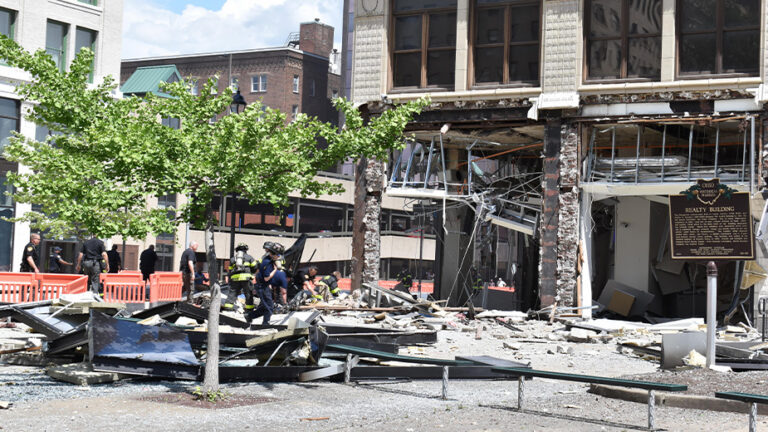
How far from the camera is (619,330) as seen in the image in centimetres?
2192

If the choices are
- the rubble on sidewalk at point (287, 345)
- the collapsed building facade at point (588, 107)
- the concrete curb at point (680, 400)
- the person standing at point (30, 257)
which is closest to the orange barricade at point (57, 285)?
the person standing at point (30, 257)

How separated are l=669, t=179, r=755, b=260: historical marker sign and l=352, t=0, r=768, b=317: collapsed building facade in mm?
8944

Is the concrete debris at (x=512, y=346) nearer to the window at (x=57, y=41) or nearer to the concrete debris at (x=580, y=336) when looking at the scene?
the concrete debris at (x=580, y=336)

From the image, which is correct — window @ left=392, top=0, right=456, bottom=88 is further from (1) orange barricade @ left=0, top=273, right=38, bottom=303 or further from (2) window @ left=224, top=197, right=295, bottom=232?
(2) window @ left=224, top=197, right=295, bottom=232

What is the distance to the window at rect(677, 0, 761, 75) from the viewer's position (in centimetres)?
2412

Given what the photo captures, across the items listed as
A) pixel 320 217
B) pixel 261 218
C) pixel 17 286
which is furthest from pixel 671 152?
pixel 320 217

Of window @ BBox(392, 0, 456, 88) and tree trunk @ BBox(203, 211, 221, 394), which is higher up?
window @ BBox(392, 0, 456, 88)

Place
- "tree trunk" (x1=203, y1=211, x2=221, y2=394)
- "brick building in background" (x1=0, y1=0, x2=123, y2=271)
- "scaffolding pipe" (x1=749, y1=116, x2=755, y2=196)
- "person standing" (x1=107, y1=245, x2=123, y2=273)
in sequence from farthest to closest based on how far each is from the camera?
"brick building in background" (x1=0, y1=0, x2=123, y2=271) → "person standing" (x1=107, y1=245, x2=123, y2=273) → "scaffolding pipe" (x1=749, y1=116, x2=755, y2=196) → "tree trunk" (x1=203, y1=211, x2=221, y2=394)

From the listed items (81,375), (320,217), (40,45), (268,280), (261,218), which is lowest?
(81,375)

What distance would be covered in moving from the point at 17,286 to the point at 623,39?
15.7m

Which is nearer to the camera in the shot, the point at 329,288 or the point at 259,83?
the point at 329,288

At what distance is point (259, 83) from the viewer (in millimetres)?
79812

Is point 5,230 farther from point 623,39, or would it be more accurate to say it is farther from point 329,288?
point 623,39

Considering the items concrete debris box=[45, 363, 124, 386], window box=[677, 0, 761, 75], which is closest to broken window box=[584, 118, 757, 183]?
window box=[677, 0, 761, 75]
